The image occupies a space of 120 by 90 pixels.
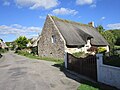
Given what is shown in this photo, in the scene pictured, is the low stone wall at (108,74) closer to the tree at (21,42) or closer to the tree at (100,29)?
the tree at (100,29)

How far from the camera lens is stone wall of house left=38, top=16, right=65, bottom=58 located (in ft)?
104

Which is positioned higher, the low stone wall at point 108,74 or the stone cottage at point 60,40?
the stone cottage at point 60,40

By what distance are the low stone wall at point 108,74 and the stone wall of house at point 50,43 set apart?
61.9ft

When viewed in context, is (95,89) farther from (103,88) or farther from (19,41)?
(19,41)

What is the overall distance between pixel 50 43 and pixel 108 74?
2353 cm

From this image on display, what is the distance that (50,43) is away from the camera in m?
34.1

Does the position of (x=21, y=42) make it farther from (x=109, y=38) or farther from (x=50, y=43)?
(x=50, y=43)

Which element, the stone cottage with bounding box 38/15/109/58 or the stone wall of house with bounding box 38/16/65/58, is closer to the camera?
the stone cottage with bounding box 38/15/109/58

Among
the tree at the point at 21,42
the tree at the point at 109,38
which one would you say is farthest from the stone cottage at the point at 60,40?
the tree at the point at 21,42

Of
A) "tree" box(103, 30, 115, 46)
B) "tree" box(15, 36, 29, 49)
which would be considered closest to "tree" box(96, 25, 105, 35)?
"tree" box(103, 30, 115, 46)

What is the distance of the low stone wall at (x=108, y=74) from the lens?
409 inches

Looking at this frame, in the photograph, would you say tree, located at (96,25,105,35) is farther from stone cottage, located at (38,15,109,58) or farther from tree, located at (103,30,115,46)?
stone cottage, located at (38,15,109,58)

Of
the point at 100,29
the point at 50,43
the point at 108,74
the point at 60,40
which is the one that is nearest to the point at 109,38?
the point at 100,29

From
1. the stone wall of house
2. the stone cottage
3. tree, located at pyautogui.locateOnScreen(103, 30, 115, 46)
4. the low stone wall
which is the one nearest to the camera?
the low stone wall
